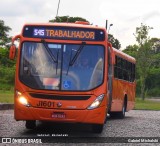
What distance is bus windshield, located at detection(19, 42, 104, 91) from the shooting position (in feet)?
46.0

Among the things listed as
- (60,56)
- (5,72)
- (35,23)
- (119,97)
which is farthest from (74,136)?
(5,72)

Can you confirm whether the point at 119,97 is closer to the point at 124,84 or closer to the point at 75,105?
the point at 124,84

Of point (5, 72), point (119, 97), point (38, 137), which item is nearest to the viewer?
point (38, 137)

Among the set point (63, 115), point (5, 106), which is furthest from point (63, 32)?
point (5, 106)

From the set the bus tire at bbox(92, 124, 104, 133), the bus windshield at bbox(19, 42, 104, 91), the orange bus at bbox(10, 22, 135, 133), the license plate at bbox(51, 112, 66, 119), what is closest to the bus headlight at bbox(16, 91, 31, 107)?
the orange bus at bbox(10, 22, 135, 133)

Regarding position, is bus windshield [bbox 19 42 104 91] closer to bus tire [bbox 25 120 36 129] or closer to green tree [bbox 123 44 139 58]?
bus tire [bbox 25 120 36 129]

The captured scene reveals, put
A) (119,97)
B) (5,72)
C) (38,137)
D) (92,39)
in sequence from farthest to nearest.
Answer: (5,72) < (119,97) < (92,39) < (38,137)

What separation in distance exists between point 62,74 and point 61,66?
0.76 ft

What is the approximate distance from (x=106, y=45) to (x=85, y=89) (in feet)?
4.88

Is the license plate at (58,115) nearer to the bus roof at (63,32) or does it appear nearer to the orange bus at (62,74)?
Result: the orange bus at (62,74)

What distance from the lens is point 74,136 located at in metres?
14.4

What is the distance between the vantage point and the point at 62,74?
14109 millimetres

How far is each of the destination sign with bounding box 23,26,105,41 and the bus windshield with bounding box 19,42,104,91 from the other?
23 centimetres

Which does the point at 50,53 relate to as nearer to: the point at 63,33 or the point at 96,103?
the point at 63,33
